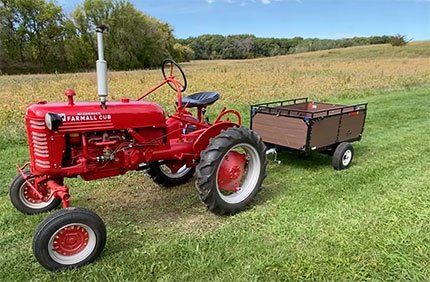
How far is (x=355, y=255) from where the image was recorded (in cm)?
282

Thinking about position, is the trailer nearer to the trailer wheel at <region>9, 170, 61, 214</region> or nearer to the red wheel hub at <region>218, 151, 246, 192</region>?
the red wheel hub at <region>218, 151, 246, 192</region>

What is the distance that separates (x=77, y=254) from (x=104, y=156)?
2.61 feet

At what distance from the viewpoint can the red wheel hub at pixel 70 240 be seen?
2648mm

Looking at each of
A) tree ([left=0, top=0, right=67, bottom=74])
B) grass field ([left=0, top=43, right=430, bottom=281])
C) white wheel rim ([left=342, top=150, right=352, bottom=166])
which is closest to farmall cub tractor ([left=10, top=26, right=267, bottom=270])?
grass field ([left=0, top=43, right=430, bottom=281])

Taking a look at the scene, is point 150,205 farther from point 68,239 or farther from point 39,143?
point 39,143

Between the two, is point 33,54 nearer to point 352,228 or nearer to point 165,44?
point 165,44

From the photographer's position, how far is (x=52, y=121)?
2.67 metres

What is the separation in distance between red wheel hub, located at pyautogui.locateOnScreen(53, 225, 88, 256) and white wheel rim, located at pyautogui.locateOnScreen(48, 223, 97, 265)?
0.02 m

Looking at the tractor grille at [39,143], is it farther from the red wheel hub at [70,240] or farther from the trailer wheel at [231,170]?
the trailer wheel at [231,170]

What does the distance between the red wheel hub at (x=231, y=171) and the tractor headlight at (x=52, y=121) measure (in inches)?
61.7

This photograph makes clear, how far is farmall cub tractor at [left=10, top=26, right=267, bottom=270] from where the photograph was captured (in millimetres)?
2688

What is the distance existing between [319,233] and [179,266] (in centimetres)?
124

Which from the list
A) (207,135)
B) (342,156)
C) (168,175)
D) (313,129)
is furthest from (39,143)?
(342,156)

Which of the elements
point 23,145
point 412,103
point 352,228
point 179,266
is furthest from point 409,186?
point 412,103
